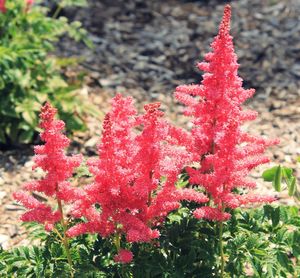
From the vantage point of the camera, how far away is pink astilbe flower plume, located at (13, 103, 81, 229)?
2900 mm

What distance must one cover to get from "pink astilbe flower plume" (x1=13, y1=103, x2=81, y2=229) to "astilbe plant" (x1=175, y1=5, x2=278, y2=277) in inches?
23.0

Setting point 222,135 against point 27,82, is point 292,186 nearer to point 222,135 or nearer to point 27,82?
point 222,135

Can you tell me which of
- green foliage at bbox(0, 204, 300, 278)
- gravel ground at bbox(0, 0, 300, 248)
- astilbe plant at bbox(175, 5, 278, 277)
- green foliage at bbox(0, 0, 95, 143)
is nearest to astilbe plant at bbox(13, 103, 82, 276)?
green foliage at bbox(0, 204, 300, 278)

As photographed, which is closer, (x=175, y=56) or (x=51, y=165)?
(x=51, y=165)

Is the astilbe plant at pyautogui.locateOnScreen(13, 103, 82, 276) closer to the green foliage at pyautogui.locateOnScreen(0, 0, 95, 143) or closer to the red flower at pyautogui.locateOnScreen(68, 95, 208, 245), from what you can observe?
the red flower at pyautogui.locateOnScreen(68, 95, 208, 245)

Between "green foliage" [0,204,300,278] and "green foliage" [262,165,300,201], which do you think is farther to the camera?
"green foliage" [262,165,300,201]

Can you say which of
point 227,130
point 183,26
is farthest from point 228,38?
point 183,26

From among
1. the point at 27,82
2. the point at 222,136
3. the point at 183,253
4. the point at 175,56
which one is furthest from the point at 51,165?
the point at 175,56

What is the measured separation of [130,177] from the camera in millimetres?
2922

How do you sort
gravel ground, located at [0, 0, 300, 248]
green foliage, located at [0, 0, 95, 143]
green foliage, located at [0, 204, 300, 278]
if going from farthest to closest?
1. gravel ground, located at [0, 0, 300, 248]
2. green foliage, located at [0, 0, 95, 143]
3. green foliage, located at [0, 204, 300, 278]

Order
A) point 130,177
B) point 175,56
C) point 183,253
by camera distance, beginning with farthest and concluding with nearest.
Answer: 1. point 175,56
2. point 183,253
3. point 130,177

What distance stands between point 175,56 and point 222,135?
4800 millimetres

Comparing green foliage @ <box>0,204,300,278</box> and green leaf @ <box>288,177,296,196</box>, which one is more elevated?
green leaf @ <box>288,177,296,196</box>

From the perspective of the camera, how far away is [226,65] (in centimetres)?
304
